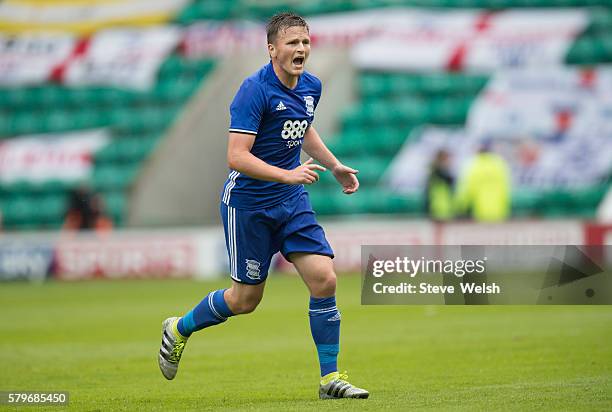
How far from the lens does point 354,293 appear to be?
17328 millimetres

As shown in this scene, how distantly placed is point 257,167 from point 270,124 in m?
0.41

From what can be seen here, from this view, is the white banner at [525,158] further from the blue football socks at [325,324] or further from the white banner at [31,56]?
the blue football socks at [325,324]

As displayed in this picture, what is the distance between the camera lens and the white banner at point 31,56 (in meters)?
30.0

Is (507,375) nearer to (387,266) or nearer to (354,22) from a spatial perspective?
(387,266)

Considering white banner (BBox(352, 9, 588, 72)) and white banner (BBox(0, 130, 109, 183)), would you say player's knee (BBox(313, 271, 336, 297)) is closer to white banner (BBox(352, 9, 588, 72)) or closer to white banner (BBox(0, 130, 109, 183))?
white banner (BBox(352, 9, 588, 72))

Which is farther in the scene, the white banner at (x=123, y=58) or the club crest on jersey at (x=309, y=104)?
the white banner at (x=123, y=58)

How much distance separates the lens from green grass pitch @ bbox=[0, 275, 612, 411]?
24.1 ft

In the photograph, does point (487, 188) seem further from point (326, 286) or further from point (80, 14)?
point (80, 14)

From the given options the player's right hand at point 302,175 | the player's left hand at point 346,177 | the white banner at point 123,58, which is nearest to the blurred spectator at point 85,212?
the white banner at point 123,58

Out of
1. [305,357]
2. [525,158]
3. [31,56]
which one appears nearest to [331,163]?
[305,357]

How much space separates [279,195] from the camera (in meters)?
7.64

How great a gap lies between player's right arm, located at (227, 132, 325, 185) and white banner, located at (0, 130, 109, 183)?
20822 mm

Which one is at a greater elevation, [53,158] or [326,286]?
[326,286]

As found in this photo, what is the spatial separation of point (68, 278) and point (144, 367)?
1419 centimetres
